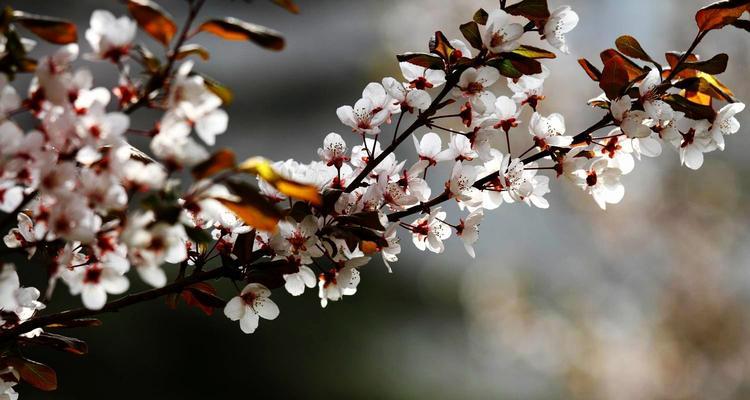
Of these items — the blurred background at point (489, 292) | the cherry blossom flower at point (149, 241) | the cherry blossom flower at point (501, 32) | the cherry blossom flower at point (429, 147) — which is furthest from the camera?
the blurred background at point (489, 292)

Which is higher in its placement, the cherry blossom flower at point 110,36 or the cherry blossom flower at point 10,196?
the cherry blossom flower at point 110,36

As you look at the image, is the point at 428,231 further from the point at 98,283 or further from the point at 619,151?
the point at 98,283

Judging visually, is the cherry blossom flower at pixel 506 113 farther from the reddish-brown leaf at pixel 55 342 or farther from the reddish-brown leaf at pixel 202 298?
the reddish-brown leaf at pixel 55 342

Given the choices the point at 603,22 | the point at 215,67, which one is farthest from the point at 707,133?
the point at 215,67

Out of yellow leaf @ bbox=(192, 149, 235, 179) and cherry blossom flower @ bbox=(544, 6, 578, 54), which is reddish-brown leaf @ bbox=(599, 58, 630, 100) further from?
yellow leaf @ bbox=(192, 149, 235, 179)

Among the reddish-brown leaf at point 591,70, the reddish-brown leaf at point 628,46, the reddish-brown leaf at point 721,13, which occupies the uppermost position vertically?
the reddish-brown leaf at point 721,13

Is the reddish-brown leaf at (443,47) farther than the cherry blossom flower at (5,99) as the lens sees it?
Yes

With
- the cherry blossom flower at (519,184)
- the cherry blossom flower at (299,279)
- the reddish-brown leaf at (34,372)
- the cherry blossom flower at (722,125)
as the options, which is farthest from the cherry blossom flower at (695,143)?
the reddish-brown leaf at (34,372)

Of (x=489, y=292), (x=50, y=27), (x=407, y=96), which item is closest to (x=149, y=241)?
(x=50, y=27)
